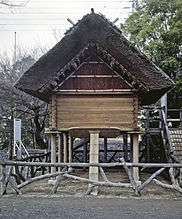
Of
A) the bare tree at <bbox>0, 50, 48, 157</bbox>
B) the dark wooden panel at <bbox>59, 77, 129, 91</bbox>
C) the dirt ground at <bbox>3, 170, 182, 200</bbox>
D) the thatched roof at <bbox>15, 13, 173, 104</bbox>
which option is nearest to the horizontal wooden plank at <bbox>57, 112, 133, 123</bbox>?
the dark wooden panel at <bbox>59, 77, 129, 91</bbox>

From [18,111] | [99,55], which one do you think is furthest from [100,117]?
[18,111]

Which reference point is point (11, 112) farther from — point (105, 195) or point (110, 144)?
point (105, 195)

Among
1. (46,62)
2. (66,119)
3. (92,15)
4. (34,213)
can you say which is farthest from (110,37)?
(34,213)

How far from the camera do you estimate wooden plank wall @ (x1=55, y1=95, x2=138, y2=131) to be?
680 inches

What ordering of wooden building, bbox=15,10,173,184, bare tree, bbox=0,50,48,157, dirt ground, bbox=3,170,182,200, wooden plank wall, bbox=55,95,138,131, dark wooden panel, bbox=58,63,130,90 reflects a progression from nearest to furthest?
dirt ground, bbox=3,170,182,200 → wooden building, bbox=15,10,173,184 → wooden plank wall, bbox=55,95,138,131 → dark wooden panel, bbox=58,63,130,90 → bare tree, bbox=0,50,48,157

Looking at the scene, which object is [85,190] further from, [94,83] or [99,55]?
[99,55]

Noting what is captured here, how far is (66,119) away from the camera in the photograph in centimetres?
1752

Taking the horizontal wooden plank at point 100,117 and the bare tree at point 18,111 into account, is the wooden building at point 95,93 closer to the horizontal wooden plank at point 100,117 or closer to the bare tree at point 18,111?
the horizontal wooden plank at point 100,117

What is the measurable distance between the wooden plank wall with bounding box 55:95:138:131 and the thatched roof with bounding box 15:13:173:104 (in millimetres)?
779

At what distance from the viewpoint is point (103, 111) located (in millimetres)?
17281

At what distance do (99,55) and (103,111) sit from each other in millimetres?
2034

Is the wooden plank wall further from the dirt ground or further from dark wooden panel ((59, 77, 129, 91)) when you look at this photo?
the dirt ground

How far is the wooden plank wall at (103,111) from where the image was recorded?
17266mm

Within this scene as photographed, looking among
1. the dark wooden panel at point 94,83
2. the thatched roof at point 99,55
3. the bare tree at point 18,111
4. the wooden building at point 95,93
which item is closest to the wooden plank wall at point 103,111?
the wooden building at point 95,93
